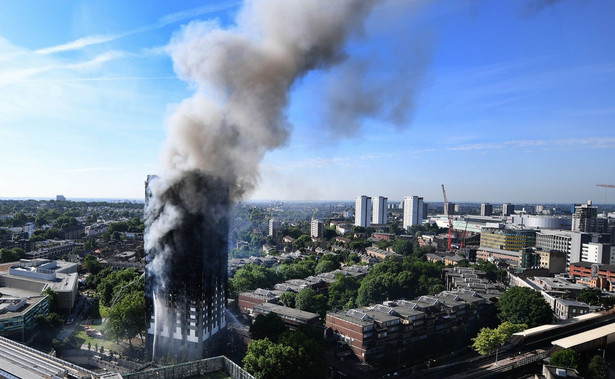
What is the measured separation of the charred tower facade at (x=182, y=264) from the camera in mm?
16266

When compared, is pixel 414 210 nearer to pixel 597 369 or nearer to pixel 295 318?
pixel 295 318

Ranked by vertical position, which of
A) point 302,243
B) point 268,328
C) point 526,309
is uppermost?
point 268,328

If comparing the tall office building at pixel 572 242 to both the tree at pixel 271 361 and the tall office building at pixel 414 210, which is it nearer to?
the tree at pixel 271 361

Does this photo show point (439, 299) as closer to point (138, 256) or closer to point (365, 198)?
point (138, 256)

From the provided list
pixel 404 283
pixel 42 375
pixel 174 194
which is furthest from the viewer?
pixel 404 283

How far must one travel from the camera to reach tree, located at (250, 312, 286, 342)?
1764 cm

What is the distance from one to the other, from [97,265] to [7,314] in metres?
17.5

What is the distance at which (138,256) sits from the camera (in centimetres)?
4175

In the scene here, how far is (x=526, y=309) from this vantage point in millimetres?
22625

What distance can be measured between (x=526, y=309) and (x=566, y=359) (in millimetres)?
5678

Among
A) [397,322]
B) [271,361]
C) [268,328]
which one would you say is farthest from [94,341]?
[397,322]

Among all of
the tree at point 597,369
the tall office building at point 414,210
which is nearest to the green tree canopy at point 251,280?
the tree at point 597,369

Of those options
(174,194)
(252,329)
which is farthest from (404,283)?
(174,194)

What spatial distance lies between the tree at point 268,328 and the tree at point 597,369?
12.7m
